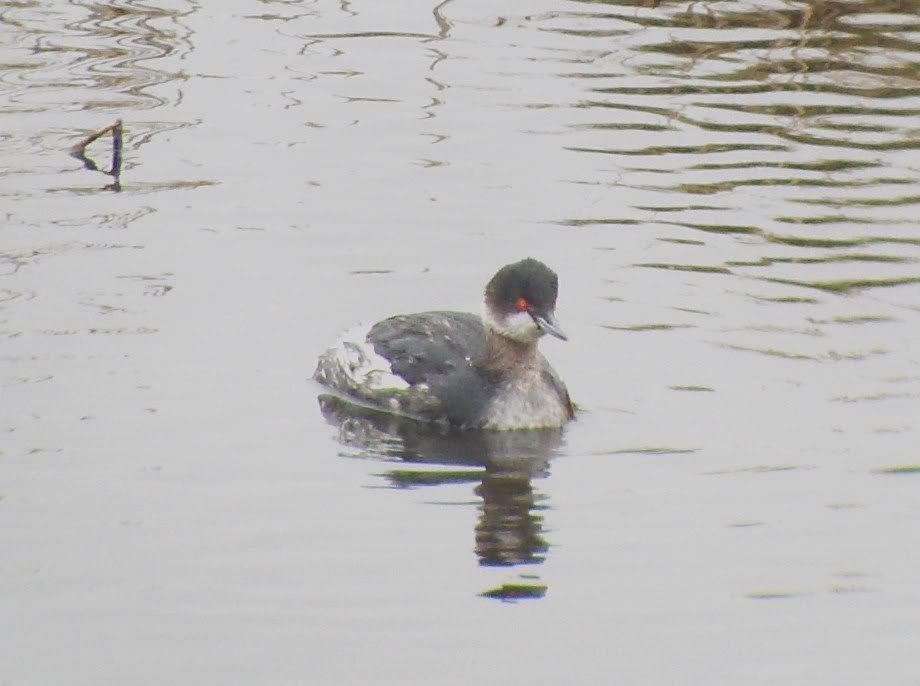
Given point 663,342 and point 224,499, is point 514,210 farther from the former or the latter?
point 224,499

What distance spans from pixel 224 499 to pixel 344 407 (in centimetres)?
183

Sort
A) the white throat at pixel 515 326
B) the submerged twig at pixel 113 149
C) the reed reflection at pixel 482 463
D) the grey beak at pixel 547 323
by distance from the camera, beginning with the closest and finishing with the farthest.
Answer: the reed reflection at pixel 482 463
the grey beak at pixel 547 323
the white throat at pixel 515 326
the submerged twig at pixel 113 149

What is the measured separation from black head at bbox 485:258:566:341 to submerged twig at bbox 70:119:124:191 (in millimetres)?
3996

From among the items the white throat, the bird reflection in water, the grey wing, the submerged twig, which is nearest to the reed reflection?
the bird reflection in water

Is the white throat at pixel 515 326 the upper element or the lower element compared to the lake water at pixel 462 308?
upper

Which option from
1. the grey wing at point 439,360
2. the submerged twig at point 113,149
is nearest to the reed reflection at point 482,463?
the grey wing at point 439,360

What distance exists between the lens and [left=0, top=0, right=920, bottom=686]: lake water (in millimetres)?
8133

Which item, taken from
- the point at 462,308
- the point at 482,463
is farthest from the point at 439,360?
the point at 462,308

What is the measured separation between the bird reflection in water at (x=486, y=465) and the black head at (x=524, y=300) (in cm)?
52

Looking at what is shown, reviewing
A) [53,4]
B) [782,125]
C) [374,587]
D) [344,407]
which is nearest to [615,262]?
[344,407]

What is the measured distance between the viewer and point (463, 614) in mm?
8203

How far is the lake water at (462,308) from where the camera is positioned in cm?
813

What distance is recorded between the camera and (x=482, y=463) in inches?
401

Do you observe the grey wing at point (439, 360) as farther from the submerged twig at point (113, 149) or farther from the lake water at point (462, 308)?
the submerged twig at point (113, 149)
